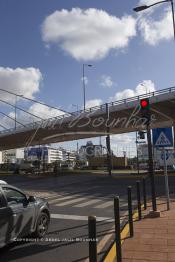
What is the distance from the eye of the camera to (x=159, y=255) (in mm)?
6957

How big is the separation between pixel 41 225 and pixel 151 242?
259cm

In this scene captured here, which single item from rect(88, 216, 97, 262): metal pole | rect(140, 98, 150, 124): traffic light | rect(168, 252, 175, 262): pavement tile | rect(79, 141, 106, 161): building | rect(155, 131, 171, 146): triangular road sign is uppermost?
rect(79, 141, 106, 161): building

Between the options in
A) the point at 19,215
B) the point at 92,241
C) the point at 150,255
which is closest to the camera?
the point at 92,241

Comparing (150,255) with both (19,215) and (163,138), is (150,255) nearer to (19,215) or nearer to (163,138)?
(19,215)

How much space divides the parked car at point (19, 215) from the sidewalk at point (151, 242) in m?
2.03

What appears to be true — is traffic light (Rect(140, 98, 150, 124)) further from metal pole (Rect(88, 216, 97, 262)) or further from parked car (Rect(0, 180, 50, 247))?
metal pole (Rect(88, 216, 97, 262))

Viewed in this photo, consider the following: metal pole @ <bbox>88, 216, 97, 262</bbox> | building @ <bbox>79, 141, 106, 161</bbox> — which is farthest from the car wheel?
building @ <bbox>79, 141, 106, 161</bbox>

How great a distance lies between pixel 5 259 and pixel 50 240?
170 centimetres

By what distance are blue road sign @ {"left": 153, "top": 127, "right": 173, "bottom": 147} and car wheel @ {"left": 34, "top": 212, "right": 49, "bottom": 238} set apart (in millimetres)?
4955

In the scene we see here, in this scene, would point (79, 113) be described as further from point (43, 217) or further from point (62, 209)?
point (43, 217)

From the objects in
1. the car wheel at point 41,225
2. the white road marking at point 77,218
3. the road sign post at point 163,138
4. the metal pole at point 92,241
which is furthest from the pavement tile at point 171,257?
the road sign post at point 163,138

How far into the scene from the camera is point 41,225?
9.01 meters

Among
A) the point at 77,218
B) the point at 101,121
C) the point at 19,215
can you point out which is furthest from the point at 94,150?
the point at 19,215

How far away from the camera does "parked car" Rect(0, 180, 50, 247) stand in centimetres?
734
